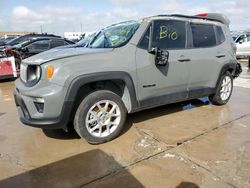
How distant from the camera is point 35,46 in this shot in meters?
9.73

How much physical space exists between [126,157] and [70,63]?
143cm

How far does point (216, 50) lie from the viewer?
16.0 feet

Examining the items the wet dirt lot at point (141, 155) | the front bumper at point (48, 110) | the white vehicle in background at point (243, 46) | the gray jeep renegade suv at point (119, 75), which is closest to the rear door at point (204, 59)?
the gray jeep renegade suv at point (119, 75)

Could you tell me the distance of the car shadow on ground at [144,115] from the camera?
12.7 ft

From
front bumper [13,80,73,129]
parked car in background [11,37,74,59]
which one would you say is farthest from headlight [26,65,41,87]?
parked car in background [11,37,74,59]

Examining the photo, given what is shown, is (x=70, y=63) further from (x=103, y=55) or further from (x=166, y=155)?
(x=166, y=155)

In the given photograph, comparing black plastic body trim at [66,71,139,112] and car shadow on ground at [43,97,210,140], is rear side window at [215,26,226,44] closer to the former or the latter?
car shadow on ground at [43,97,210,140]

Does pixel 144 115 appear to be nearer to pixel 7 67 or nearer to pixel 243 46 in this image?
pixel 7 67

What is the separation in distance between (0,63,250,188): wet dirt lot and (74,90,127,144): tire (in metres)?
0.15

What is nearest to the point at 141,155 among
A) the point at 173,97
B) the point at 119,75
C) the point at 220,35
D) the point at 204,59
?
the point at 119,75

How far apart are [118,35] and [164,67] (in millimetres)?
953

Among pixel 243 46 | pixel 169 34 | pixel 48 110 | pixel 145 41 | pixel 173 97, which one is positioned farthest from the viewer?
pixel 243 46

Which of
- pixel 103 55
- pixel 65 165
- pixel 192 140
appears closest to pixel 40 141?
pixel 65 165

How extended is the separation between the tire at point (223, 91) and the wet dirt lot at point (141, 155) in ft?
2.02
